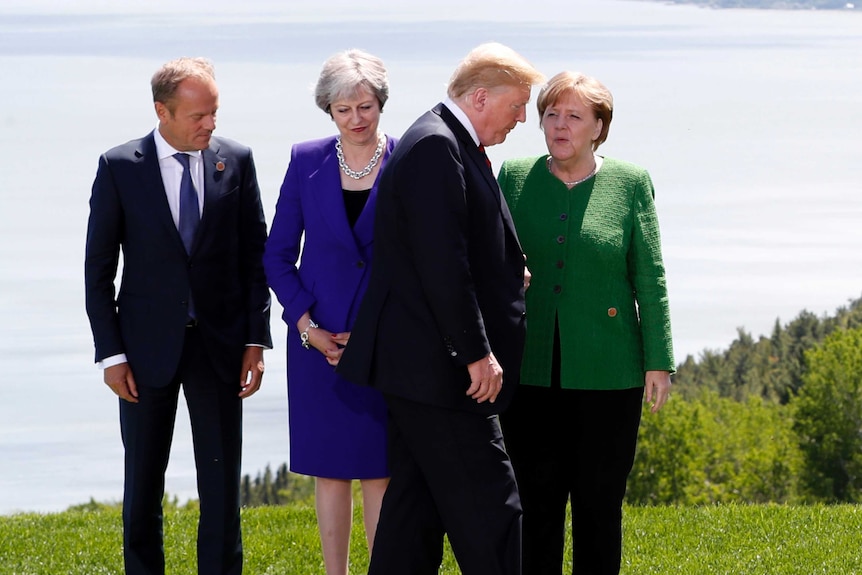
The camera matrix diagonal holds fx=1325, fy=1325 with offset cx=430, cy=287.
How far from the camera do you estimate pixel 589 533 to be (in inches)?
190

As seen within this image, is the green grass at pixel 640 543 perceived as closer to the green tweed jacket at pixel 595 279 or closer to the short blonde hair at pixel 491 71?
the green tweed jacket at pixel 595 279

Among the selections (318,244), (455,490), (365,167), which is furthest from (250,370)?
(455,490)

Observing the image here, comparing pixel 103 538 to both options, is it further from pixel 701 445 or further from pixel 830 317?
pixel 830 317

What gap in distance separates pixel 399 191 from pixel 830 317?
7408cm

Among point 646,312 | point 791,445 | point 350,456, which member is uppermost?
point 646,312

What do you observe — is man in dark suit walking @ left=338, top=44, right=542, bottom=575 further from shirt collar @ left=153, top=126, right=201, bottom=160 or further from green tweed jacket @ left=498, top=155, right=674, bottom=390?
shirt collar @ left=153, top=126, right=201, bottom=160

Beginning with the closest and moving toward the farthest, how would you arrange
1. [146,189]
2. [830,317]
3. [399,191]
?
1. [399,191]
2. [146,189]
3. [830,317]

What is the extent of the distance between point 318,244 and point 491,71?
41.0 inches

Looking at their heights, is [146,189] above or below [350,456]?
above

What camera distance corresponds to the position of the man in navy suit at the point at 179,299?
183 inches

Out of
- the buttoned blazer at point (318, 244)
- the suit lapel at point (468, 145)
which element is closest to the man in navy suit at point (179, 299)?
the buttoned blazer at point (318, 244)

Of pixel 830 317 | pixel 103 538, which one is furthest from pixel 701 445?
pixel 103 538

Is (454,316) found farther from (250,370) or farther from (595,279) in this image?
(250,370)

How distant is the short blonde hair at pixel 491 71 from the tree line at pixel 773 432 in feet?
130
